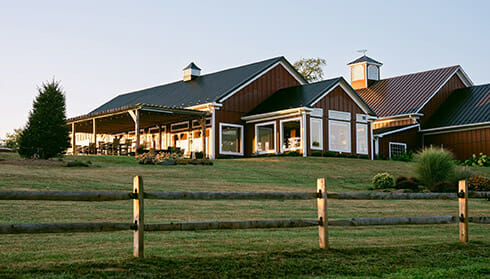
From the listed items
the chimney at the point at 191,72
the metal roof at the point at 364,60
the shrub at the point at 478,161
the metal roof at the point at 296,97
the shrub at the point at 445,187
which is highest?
the metal roof at the point at 364,60

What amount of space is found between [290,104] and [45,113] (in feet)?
47.5

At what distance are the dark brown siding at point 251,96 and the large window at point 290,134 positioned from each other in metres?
2.49

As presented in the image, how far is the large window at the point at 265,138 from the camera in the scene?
1438 inches

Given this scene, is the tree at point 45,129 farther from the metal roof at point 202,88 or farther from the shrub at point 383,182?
the shrub at point 383,182

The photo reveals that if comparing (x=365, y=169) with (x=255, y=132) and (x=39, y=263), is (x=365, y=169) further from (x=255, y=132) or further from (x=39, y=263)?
(x=39, y=263)

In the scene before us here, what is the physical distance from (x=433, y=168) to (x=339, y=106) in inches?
509

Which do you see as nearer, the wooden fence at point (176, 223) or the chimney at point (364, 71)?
the wooden fence at point (176, 223)

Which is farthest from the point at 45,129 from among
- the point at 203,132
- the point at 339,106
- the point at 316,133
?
the point at 339,106

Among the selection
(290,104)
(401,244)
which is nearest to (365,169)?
(290,104)

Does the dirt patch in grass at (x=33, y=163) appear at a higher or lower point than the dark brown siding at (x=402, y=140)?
lower

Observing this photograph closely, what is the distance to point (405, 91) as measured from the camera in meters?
46.0

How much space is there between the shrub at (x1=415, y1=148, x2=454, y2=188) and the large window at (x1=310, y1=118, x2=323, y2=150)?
1079 cm

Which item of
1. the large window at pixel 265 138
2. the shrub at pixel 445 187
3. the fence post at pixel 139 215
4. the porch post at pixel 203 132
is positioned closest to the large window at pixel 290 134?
the large window at pixel 265 138

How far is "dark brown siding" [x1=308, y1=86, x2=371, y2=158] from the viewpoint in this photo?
3538 centimetres
